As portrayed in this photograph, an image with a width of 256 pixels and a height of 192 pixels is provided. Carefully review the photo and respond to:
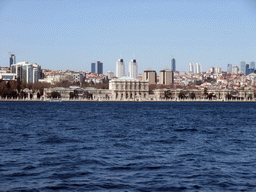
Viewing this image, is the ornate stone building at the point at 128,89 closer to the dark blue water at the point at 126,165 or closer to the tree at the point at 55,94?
the tree at the point at 55,94

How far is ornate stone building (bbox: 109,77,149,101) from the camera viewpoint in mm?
131875

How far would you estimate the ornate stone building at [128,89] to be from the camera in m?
132

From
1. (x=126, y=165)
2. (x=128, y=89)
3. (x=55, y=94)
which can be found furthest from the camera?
(x=128, y=89)

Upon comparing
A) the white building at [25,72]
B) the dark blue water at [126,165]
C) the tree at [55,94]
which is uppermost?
the white building at [25,72]

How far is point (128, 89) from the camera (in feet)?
434

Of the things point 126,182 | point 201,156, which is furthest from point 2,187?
point 201,156

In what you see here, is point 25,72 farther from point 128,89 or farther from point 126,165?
point 126,165

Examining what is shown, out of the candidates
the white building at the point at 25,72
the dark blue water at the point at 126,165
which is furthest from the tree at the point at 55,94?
the dark blue water at the point at 126,165

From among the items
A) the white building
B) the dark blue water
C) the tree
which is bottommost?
the dark blue water

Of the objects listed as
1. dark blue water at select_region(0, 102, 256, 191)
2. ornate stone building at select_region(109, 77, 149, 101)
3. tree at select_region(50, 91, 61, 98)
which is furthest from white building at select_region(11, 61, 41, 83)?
dark blue water at select_region(0, 102, 256, 191)

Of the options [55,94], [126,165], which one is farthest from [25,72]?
[126,165]

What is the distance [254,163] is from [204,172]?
202cm

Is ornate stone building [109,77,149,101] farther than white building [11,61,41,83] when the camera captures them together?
No

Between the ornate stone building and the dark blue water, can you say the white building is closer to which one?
the ornate stone building
